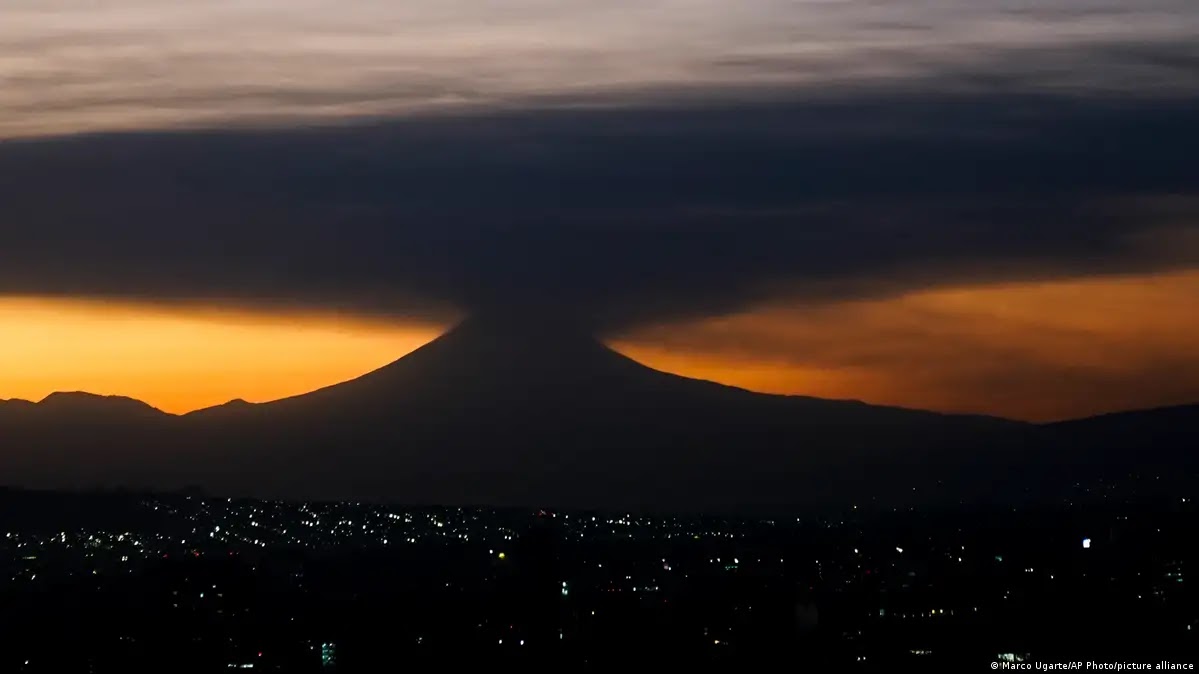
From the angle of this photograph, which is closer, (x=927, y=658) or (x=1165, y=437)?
(x=927, y=658)

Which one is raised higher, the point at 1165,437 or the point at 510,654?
the point at 1165,437

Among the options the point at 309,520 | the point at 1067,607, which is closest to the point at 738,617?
the point at 1067,607

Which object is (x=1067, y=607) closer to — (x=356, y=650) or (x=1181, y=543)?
(x=356, y=650)

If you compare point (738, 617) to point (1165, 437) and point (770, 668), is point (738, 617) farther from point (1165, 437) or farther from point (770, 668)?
point (1165, 437)

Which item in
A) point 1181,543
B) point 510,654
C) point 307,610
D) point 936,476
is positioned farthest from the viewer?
point 936,476

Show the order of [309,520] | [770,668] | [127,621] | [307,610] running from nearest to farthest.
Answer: [770,668]
[127,621]
[307,610]
[309,520]

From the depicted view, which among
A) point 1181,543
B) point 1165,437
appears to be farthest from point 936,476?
point 1181,543
